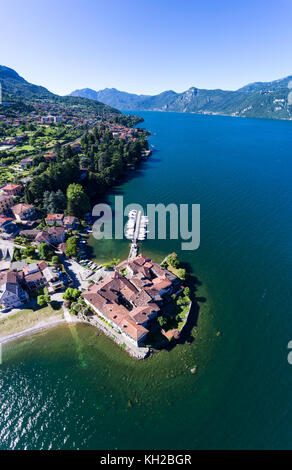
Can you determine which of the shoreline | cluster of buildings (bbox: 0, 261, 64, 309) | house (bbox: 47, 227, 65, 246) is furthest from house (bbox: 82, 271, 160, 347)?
house (bbox: 47, 227, 65, 246)

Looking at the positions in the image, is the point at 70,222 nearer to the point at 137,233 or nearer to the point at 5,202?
the point at 137,233

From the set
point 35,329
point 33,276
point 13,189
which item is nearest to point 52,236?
point 33,276

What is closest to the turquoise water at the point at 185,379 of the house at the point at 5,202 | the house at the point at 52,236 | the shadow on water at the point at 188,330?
the shadow on water at the point at 188,330

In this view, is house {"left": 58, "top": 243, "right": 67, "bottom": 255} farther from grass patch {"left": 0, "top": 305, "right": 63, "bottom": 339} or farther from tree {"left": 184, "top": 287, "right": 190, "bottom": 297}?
tree {"left": 184, "top": 287, "right": 190, "bottom": 297}

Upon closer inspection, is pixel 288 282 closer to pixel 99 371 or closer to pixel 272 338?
pixel 272 338

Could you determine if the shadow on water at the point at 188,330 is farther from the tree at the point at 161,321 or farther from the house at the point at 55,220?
the house at the point at 55,220
